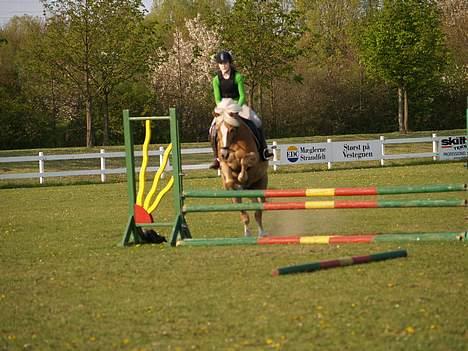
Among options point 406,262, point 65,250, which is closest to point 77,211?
point 65,250

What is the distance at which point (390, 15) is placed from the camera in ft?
160

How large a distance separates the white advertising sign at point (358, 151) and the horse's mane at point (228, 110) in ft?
72.3

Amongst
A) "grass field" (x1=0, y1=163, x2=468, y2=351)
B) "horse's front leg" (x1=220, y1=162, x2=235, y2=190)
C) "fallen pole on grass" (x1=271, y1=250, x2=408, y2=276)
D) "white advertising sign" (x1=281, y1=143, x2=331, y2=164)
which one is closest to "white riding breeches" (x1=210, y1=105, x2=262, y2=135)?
"horse's front leg" (x1=220, y1=162, x2=235, y2=190)

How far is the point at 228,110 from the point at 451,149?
2456 centimetres

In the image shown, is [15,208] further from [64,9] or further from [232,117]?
[64,9]

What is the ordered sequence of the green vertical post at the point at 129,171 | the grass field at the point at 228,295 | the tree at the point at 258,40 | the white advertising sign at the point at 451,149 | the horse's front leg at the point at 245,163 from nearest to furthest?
the grass field at the point at 228,295 < the green vertical post at the point at 129,171 < the horse's front leg at the point at 245,163 < the white advertising sign at the point at 451,149 < the tree at the point at 258,40

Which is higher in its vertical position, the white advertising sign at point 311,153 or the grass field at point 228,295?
the white advertising sign at point 311,153

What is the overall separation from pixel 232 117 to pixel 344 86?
48429 millimetres

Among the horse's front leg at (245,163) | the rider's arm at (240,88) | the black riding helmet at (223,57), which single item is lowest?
the horse's front leg at (245,163)

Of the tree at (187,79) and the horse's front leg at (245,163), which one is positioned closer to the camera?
the horse's front leg at (245,163)

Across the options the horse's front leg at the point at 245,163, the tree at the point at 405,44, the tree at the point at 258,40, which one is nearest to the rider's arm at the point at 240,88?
the horse's front leg at the point at 245,163

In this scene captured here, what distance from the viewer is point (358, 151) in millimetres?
34938

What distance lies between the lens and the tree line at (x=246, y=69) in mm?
44625

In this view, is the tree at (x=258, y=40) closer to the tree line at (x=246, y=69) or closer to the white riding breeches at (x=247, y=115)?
the tree line at (x=246, y=69)
